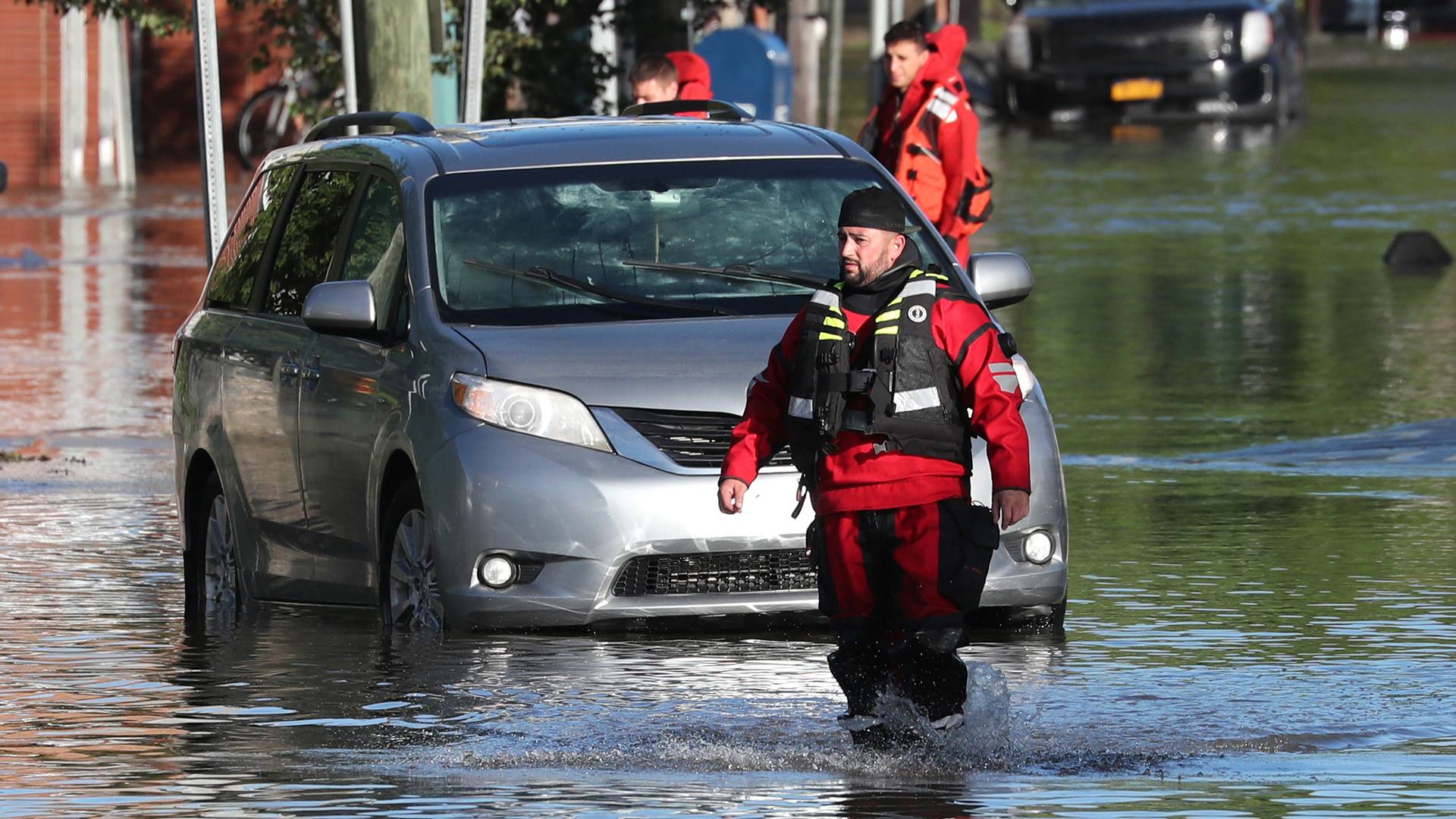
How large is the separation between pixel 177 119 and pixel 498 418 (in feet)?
91.2

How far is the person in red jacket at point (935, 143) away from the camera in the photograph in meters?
13.9

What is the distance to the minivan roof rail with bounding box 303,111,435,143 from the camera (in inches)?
417

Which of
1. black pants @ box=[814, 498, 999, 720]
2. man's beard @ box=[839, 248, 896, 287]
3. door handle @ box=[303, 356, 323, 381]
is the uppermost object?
man's beard @ box=[839, 248, 896, 287]

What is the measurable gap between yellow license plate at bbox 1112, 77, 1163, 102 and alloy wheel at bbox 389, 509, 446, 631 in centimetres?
2646

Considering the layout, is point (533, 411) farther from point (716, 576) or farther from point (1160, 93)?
point (1160, 93)

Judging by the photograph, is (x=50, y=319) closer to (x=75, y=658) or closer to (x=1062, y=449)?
(x=1062, y=449)

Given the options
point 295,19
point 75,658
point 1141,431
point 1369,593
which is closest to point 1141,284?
point 295,19

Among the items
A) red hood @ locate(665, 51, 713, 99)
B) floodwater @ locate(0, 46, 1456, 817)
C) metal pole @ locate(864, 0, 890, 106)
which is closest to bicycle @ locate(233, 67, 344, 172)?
metal pole @ locate(864, 0, 890, 106)

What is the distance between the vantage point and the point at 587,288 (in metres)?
9.52

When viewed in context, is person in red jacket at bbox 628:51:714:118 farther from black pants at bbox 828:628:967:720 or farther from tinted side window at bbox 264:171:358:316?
black pants at bbox 828:628:967:720

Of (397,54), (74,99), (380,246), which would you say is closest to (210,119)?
(397,54)

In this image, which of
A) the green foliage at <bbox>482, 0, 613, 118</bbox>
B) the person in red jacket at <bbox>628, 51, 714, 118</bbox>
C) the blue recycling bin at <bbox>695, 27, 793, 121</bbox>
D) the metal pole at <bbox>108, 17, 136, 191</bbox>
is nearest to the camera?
the person in red jacket at <bbox>628, 51, 714, 118</bbox>

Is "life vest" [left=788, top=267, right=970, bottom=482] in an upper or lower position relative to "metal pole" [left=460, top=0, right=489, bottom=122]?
lower

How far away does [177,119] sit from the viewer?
36.0m
